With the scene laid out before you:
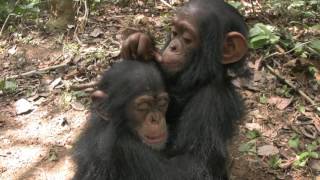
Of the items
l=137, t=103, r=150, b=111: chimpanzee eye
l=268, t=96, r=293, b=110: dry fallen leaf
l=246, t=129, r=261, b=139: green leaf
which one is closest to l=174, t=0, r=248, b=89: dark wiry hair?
l=137, t=103, r=150, b=111: chimpanzee eye

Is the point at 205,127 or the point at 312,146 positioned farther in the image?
the point at 312,146

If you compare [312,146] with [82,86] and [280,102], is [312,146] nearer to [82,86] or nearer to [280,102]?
[280,102]

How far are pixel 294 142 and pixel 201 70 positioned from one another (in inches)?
64.5

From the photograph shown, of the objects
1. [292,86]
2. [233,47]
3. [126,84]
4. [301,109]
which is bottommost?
[301,109]

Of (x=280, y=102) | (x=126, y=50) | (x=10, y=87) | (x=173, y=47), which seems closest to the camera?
(x=173, y=47)

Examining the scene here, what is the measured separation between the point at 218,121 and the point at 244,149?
48.5 inches

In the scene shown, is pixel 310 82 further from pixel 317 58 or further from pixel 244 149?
pixel 244 149

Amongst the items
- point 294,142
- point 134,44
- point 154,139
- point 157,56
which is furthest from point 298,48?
point 154,139

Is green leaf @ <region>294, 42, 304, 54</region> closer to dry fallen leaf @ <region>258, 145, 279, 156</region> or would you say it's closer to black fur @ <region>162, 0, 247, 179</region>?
dry fallen leaf @ <region>258, 145, 279, 156</region>

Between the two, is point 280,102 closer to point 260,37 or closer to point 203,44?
point 260,37

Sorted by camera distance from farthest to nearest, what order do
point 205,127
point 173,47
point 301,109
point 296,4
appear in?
point 296,4
point 301,109
point 173,47
point 205,127

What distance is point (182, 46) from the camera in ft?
13.7

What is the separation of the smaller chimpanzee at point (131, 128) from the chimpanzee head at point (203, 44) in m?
0.22

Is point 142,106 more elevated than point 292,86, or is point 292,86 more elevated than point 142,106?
point 142,106
